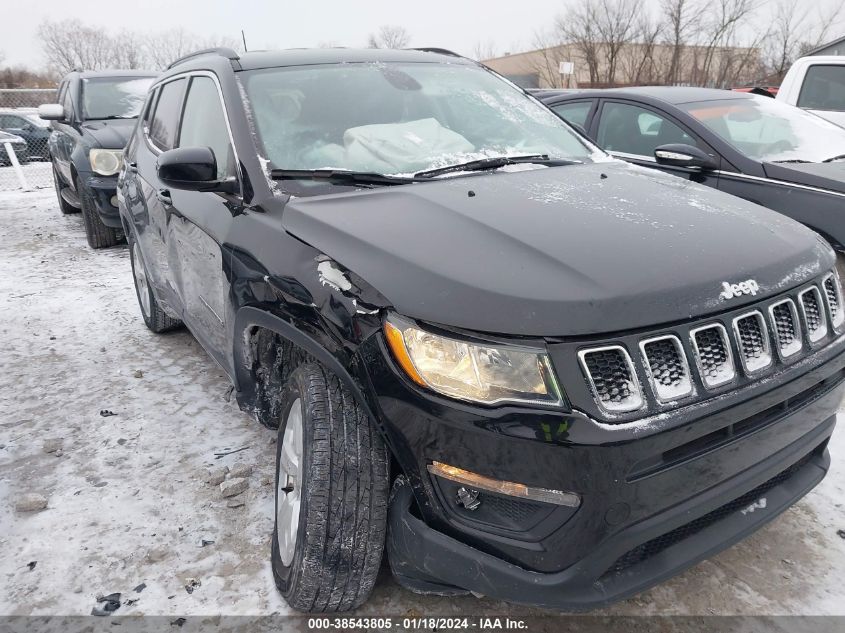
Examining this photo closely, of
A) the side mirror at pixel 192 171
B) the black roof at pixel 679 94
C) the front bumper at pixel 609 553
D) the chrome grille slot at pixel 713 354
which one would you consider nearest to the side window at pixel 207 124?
the side mirror at pixel 192 171

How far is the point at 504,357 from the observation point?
4.92 ft

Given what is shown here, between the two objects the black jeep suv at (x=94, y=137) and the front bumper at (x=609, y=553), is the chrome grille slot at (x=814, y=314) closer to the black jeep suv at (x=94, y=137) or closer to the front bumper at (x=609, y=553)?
the front bumper at (x=609, y=553)

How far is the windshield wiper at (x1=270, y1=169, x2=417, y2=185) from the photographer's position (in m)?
2.25

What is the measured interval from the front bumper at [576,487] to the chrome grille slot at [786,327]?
0.06m

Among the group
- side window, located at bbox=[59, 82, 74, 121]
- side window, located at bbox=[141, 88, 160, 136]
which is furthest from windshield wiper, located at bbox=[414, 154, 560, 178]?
side window, located at bbox=[59, 82, 74, 121]

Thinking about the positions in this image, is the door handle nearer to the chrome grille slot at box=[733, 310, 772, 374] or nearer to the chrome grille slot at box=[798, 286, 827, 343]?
the chrome grille slot at box=[733, 310, 772, 374]

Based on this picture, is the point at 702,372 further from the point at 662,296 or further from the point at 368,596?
the point at 368,596

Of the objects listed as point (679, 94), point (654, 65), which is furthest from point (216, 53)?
point (654, 65)

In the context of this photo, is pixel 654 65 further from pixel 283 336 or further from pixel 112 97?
pixel 283 336

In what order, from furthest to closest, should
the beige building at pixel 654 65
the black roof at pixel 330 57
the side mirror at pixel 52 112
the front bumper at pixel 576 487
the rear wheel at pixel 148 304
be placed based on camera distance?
the beige building at pixel 654 65, the side mirror at pixel 52 112, the rear wheel at pixel 148 304, the black roof at pixel 330 57, the front bumper at pixel 576 487

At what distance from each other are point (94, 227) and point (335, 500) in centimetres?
609

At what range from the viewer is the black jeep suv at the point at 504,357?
148 centimetres

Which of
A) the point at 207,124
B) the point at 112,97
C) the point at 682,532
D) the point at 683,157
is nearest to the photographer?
the point at 682,532

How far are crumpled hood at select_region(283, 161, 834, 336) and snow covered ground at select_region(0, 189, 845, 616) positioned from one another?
1.04 meters
